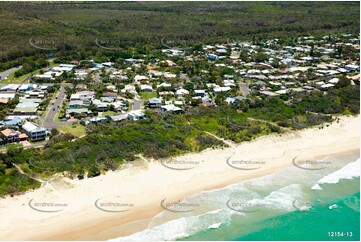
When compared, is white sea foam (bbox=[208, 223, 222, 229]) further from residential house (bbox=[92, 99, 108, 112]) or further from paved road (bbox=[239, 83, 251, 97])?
paved road (bbox=[239, 83, 251, 97])

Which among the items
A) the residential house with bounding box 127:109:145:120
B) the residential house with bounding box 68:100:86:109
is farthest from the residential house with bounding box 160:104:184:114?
the residential house with bounding box 68:100:86:109

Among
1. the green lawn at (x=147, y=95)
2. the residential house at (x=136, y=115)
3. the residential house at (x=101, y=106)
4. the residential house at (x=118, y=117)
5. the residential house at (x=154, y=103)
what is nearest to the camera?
the residential house at (x=118, y=117)

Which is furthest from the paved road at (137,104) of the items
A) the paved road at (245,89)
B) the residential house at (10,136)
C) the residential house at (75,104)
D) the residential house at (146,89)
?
the residential house at (10,136)

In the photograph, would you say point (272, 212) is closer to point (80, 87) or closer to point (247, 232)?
point (247, 232)

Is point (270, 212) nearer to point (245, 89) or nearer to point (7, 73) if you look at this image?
point (245, 89)

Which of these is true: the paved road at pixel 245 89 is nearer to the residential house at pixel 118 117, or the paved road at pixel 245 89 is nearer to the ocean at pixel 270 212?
the residential house at pixel 118 117
